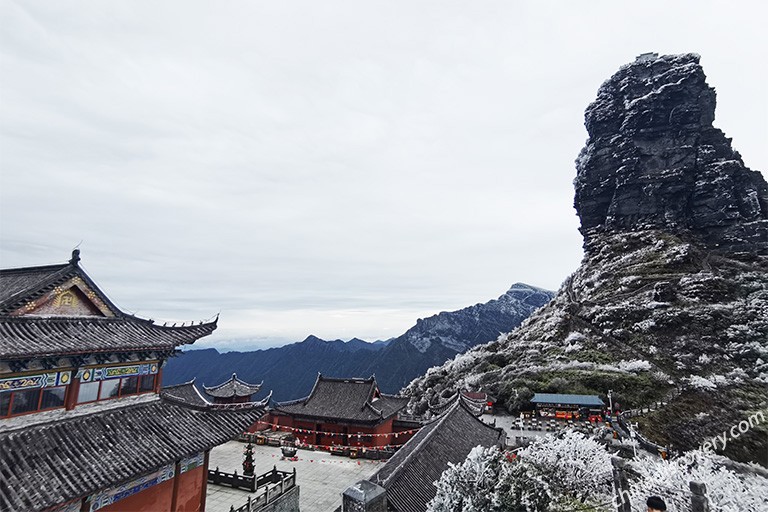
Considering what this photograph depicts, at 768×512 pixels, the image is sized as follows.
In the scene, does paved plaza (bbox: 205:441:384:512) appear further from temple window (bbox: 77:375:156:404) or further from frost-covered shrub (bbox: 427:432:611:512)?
frost-covered shrub (bbox: 427:432:611:512)

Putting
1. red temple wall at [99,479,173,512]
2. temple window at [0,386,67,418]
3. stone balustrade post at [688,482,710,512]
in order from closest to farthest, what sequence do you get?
stone balustrade post at [688,482,710,512]
temple window at [0,386,67,418]
red temple wall at [99,479,173,512]

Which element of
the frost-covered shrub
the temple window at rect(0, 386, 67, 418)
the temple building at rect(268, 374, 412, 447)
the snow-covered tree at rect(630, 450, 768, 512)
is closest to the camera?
the frost-covered shrub

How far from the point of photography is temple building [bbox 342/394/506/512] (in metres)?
11.9

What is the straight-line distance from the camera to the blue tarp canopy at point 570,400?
4122 centimetres

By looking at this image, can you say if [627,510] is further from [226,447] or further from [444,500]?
[226,447]

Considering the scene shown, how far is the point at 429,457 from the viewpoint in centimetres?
2192

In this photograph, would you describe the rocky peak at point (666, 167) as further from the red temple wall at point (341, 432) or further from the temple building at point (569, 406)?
the red temple wall at point (341, 432)

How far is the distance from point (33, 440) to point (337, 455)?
25359 millimetres

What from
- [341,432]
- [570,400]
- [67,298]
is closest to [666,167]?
[570,400]

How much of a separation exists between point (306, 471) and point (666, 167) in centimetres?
10581

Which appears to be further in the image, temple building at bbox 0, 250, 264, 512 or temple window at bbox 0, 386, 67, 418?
temple window at bbox 0, 386, 67, 418

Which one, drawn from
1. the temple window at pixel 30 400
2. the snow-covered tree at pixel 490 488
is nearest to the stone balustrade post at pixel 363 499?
the snow-covered tree at pixel 490 488

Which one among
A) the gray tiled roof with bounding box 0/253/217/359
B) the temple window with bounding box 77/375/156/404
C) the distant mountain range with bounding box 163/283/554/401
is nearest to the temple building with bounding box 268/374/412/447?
the gray tiled roof with bounding box 0/253/217/359

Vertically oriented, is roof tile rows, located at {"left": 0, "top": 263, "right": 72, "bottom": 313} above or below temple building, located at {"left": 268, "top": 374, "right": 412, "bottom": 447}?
above
